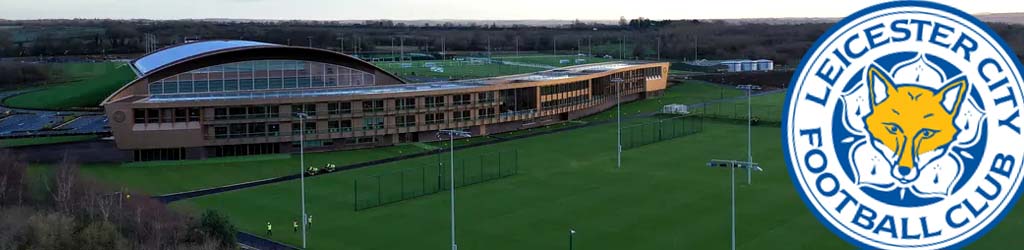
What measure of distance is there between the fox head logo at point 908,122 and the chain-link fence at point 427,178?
29.2 m

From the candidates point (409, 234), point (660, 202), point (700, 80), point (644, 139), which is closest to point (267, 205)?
point (409, 234)

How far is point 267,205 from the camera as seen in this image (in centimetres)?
4012

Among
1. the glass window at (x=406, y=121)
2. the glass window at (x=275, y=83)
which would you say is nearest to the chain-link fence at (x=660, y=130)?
the glass window at (x=406, y=121)

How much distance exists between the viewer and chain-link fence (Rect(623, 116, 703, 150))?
60562 millimetres

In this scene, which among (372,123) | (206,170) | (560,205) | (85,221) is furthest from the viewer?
(372,123)

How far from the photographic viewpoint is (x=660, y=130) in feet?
207

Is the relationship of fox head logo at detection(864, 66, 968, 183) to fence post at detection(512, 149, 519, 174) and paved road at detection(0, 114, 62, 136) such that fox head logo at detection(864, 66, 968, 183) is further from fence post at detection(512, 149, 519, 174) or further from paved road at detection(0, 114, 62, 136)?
paved road at detection(0, 114, 62, 136)

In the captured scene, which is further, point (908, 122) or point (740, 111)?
point (740, 111)

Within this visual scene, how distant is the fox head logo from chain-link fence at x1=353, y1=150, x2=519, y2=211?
29.2 metres

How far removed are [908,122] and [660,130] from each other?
50829mm

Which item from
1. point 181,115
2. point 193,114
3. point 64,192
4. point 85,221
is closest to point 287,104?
point 193,114

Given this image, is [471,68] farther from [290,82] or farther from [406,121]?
[406,121]

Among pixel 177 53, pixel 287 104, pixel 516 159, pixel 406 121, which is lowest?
pixel 516 159

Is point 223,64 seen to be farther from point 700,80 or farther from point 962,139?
point 700,80
